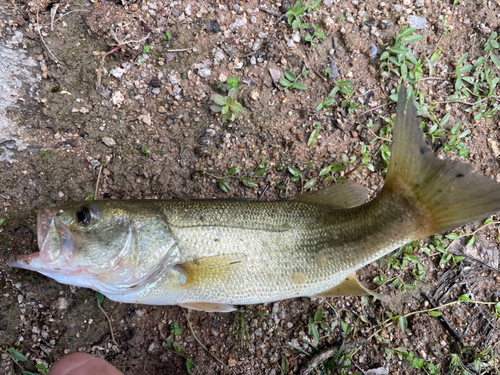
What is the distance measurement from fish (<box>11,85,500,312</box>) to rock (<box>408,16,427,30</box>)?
155 cm

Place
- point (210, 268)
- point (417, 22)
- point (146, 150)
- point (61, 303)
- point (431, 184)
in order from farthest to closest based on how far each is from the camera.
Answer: point (417, 22) → point (146, 150) → point (61, 303) → point (210, 268) → point (431, 184)

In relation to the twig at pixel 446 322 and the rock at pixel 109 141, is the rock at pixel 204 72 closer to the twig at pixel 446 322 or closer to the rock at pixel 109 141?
the rock at pixel 109 141

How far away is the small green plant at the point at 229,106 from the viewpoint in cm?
278

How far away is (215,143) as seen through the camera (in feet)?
9.26

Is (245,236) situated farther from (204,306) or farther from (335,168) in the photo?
(335,168)

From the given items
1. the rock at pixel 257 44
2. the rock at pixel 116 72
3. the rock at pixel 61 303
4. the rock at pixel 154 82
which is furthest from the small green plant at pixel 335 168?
the rock at pixel 61 303

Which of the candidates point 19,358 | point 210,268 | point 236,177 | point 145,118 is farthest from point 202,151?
point 19,358

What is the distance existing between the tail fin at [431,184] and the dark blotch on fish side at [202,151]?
148 cm

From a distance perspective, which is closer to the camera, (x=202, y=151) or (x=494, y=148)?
(x=202, y=151)

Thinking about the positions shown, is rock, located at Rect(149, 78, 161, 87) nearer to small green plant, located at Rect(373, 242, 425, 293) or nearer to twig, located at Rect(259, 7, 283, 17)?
twig, located at Rect(259, 7, 283, 17)

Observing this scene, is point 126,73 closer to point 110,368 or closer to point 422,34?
point 110,368

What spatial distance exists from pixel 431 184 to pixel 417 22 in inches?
77.6

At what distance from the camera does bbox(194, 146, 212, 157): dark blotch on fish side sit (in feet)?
9.10

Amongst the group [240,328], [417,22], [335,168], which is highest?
[417,22]
